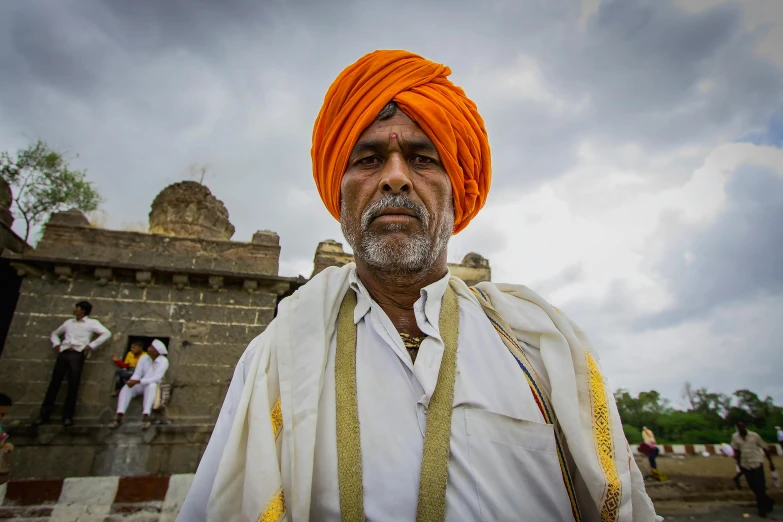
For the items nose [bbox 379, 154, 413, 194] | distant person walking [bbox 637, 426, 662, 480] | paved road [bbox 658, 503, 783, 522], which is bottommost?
paved road [bbox 658, 503, 783, 522]

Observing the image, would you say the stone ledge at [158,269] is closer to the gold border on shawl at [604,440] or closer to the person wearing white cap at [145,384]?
the person wearing white cap at [145,384]

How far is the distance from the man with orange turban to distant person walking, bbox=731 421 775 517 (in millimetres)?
9164

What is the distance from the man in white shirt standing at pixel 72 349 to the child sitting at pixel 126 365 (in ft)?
1.40

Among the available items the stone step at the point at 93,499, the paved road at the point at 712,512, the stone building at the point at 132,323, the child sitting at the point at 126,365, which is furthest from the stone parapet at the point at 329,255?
the paved road at the point at 712,512

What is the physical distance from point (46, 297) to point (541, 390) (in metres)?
8.50

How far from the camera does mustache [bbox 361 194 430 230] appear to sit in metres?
1.40

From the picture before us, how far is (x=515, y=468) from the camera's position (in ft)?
3.72

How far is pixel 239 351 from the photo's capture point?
7035 mm

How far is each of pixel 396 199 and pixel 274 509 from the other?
102 centimetres

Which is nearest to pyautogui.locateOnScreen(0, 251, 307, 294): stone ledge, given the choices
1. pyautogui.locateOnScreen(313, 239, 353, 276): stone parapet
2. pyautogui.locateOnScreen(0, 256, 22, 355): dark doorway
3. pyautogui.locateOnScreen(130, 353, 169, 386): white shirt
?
pyautogui.locateOnScreen(313, 239, 353, 276): stone parapet

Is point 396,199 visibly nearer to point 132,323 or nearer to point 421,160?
point 421,160

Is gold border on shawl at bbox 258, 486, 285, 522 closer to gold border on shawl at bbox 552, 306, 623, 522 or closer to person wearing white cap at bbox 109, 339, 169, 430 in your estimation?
gold border on shawl at bbox 552, 306, 623, 522

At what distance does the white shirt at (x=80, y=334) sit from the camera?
6273 mm

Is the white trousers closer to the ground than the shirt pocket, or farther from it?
farther from it
